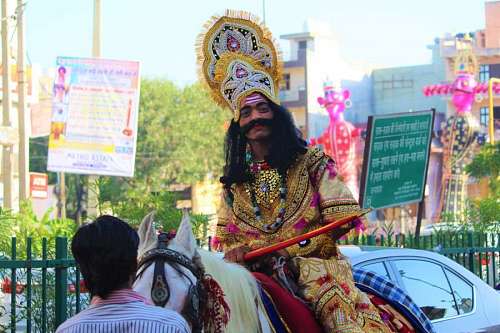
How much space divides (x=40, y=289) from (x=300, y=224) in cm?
325

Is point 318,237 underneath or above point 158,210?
above

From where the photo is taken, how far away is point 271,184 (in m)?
4.89

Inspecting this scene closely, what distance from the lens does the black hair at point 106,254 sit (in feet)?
10.3

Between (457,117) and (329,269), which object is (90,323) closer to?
(329,269)

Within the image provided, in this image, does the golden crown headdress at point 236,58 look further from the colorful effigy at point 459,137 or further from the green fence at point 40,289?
the colorful effigy at point 459,137

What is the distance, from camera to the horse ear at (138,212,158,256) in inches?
152

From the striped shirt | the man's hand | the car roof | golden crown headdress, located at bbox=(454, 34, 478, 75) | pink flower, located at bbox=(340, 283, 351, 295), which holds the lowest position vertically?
the car roof

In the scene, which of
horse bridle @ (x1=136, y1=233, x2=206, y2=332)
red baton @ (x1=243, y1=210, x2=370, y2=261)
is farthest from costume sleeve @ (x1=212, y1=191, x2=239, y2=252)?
horse bridle @ (x1=136, y1=233, x2=206, y2=332)

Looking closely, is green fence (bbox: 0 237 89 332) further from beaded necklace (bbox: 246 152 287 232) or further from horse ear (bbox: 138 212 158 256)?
horse ear (bbox: 138 212 158 256)

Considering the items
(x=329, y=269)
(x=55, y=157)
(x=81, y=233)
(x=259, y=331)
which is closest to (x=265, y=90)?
(x=329, y=269)

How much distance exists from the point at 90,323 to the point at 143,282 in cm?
56

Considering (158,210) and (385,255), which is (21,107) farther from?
(385,255)

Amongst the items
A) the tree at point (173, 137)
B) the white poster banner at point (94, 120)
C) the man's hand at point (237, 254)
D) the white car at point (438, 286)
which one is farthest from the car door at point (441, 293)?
the tree at point (173, 137)

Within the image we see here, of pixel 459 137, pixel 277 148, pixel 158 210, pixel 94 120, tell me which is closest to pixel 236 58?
pixel 277 148
